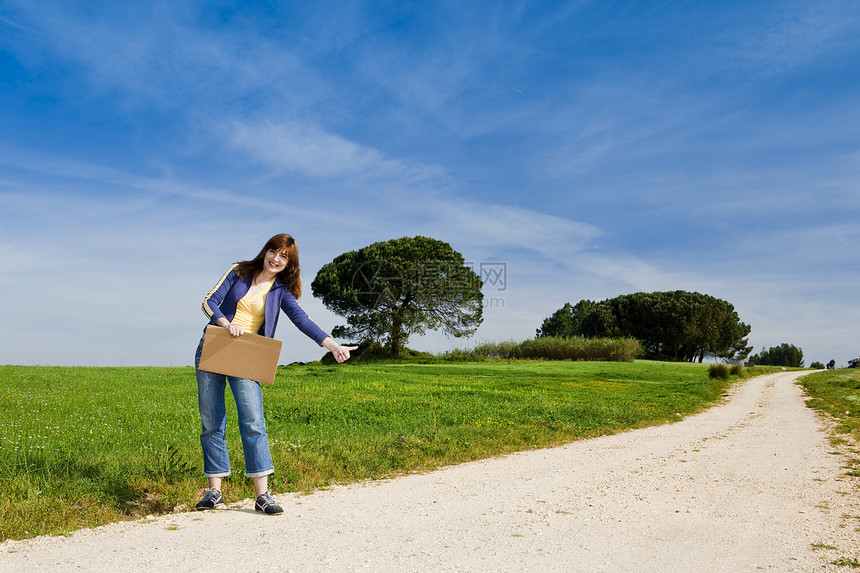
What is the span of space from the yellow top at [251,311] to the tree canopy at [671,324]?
73492 mm

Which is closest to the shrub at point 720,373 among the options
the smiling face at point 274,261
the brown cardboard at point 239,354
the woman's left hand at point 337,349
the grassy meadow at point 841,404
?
the grassy meadow at point 841,404

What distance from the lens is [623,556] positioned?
4.52m

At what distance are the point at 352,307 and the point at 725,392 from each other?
31.3 metres

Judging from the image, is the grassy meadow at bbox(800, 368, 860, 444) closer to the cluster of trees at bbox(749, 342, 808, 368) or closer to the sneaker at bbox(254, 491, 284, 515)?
the sneaker at bbox(254, 491, 284, 515)

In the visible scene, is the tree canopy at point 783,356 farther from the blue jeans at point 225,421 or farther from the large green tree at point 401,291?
the blue jeans at point 225,421

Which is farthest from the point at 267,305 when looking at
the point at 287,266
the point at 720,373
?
the point at 720,373

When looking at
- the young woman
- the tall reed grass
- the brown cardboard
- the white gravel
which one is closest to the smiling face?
the young woman

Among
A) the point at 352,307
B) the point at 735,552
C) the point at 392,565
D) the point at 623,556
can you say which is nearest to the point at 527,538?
the point at 623,556

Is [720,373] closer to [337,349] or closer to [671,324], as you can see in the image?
[337,349]

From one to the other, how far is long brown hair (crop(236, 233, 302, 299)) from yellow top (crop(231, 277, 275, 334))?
7.6 inches

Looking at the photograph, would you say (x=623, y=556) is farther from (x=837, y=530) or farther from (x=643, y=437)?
(x=643, y=437)

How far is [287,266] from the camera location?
5.89m

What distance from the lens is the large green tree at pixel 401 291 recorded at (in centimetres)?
4828

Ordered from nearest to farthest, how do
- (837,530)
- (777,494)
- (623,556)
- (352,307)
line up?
(623,556), (837,530), (777,494), (352,307)
